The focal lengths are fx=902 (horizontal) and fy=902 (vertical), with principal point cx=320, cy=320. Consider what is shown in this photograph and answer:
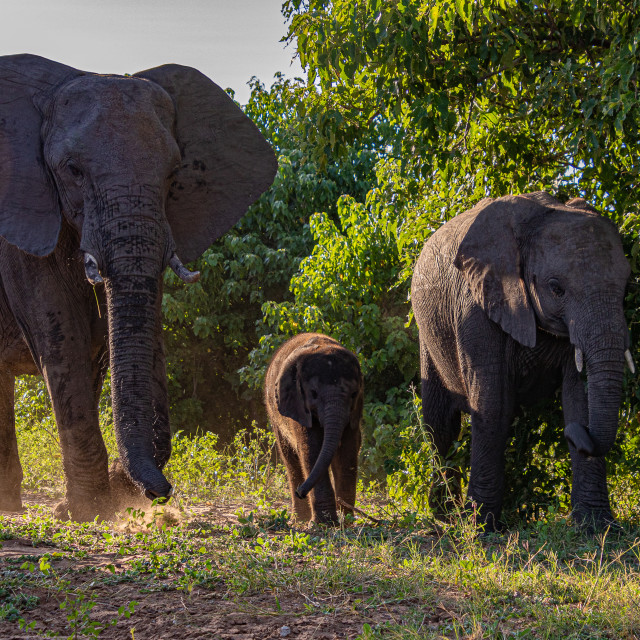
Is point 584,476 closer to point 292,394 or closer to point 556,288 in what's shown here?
point 556,288

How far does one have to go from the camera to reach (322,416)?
7.20 meters

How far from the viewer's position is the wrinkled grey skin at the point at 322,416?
700 centimetres

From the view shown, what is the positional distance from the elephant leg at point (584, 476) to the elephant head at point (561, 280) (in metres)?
0.17

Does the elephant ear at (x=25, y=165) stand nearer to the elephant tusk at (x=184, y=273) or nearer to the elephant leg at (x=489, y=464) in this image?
the elephant tusk at (x=184, y=273)

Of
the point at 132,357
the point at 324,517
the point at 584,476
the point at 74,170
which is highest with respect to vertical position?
the point at 74,170

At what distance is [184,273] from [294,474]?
294 cm

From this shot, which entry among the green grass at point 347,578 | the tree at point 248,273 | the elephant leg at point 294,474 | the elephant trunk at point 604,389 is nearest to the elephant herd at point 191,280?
the elephant trunk at point 604,389

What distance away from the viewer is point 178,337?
1666 cm

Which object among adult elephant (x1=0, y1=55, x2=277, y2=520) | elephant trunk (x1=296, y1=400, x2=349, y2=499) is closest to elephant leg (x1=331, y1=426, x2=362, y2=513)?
elephant trunk (x1=296, y1=400, x2=349, y2=499)

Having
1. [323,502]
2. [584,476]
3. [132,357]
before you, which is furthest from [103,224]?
[584,476]

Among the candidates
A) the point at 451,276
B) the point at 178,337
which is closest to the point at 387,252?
the point at 451,276

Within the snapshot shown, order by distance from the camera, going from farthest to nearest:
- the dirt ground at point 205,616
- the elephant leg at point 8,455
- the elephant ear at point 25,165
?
the elephant leg at point 8,455, the elephant ear at point 25,165, the dirt ground at point 205,616

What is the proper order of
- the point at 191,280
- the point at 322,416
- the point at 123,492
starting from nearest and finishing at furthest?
the point at 191,280 → the point at 123,492 → the point at 322,416

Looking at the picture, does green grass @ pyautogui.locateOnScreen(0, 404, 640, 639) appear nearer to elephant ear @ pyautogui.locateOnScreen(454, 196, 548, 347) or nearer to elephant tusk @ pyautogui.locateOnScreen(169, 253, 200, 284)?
elephant ear @ pyautogui.locateOnScreen(454, 196, 548, 347)
